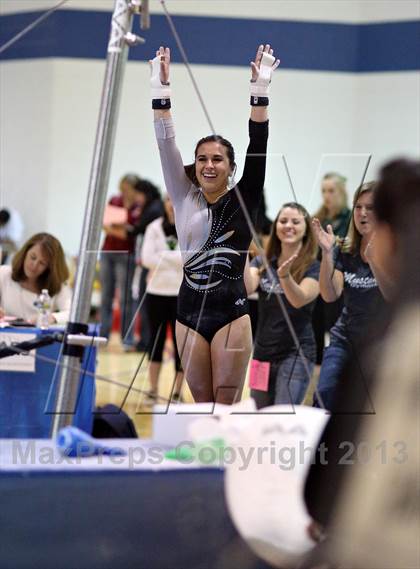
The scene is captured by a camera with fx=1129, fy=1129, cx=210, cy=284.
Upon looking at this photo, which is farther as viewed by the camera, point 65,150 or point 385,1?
point 65,150

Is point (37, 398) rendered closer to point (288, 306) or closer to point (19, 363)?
point (19, 363)

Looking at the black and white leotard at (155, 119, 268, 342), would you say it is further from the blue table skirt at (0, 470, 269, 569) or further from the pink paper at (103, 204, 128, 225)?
the pink paper at (103, 204, 128, 225)

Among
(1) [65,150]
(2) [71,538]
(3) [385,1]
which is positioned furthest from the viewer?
(1) [65,150]

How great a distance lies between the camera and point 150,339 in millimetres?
2738

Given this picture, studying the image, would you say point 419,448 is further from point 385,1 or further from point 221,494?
point 385,1

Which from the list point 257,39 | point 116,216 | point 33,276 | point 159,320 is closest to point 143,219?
point 116,216

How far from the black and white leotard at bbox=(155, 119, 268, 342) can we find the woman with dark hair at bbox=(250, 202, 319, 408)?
0.49 ft

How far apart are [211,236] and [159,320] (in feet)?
1.00

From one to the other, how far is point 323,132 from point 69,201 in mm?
824

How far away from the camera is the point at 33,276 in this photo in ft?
10.5

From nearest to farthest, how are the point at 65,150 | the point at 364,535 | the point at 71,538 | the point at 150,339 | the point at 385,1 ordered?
the point at 364,535 → the point at 71,538 → the point at 150,339 → the point at 385,1 → the point at 65,150

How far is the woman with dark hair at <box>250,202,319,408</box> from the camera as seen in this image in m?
2.70

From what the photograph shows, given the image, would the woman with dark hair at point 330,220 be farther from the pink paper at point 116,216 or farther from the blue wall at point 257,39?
the pink paper at point 116,216

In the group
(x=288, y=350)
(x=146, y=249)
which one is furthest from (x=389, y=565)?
(x=146, y=249)
